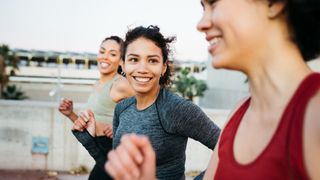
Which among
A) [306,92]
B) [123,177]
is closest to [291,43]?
[306,92]

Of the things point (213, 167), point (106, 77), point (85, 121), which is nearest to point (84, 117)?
point (85, 121)

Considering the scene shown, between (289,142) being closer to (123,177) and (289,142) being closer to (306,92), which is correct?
(306,92)

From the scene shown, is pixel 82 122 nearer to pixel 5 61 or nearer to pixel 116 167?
pixel 116 167

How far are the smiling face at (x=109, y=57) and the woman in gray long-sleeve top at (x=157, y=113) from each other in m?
1.18

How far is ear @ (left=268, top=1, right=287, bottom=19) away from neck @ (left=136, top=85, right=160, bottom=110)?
1378 mm

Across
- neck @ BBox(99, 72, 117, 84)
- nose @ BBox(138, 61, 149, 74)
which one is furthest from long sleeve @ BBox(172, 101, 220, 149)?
neck @ BBox(99, 72, 117, 84)

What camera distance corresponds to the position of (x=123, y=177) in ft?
3.32

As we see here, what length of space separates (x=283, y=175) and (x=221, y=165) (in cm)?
27

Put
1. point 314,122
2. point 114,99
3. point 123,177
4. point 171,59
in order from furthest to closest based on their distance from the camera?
1. point 114,99
2. point 171,59
3. point 123,177
4. point 314,122

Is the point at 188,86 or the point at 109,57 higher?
the point at 109,57

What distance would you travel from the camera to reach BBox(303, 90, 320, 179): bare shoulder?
881 mm

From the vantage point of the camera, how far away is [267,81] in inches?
43.8

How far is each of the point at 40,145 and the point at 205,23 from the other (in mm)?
6580

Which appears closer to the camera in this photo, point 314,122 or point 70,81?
point 314,122
